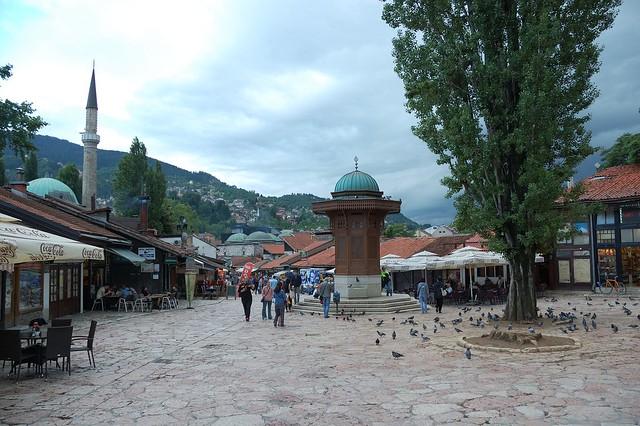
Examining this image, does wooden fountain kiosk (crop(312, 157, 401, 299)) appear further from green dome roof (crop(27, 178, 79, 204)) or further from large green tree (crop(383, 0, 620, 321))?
green dome roof (crop(27, 178, 79, 204))

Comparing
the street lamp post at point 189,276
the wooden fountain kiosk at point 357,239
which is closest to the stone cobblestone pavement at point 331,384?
the wooden fountain kiosk at point 357,239

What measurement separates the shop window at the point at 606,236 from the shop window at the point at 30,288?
26.8 metres

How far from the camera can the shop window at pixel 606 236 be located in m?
27.9

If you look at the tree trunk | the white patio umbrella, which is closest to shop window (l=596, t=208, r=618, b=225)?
the white patio umbrella

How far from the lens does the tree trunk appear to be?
50.7ft

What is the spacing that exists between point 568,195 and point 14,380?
14806mm

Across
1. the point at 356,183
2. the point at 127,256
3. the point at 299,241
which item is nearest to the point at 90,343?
the point at 127,256

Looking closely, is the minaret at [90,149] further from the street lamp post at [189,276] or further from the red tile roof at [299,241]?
the red tile roof at [299,241]

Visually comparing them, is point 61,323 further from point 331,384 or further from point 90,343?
point 331,384

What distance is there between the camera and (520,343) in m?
10.8

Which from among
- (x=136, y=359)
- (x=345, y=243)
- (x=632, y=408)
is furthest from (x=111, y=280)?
(x=632, y=408)

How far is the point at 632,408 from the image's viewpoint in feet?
21.2

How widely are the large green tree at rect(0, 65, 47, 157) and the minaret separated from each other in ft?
107

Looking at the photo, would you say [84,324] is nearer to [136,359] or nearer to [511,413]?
[136,359]
